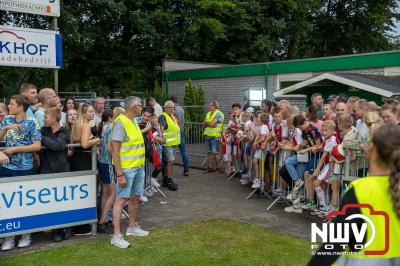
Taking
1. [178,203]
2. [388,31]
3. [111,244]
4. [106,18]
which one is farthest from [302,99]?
[388,31]

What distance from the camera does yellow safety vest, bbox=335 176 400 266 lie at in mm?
2287

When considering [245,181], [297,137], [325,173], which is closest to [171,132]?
[245,181]

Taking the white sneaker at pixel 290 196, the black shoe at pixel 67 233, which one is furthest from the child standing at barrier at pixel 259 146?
the black shoe at pixel 67 233

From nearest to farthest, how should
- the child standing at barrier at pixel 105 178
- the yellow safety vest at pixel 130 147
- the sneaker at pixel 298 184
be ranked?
the yellow safety vest at pixel 130 147 → the child standing at barrier at pixel 105 178 → the sneaker at pixel 298 184

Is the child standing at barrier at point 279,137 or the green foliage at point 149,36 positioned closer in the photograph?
the child standing at barrier at point 279,137

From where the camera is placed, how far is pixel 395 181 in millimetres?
2254

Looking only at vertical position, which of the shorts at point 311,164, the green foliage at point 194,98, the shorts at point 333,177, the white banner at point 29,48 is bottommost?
the shorts at point 333,177

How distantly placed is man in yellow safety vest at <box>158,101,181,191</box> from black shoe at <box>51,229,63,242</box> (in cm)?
374

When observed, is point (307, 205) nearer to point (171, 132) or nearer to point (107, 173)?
point (107, 173)

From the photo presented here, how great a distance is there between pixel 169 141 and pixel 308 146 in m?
3.51

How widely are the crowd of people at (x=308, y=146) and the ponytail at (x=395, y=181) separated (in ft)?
11.4

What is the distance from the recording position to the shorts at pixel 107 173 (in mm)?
6797

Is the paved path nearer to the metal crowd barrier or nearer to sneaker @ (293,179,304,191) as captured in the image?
the metal crowd barrier

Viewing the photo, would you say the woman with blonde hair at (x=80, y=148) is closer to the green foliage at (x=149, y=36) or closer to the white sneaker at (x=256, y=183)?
the white sneaker at (x=256, y=183)
